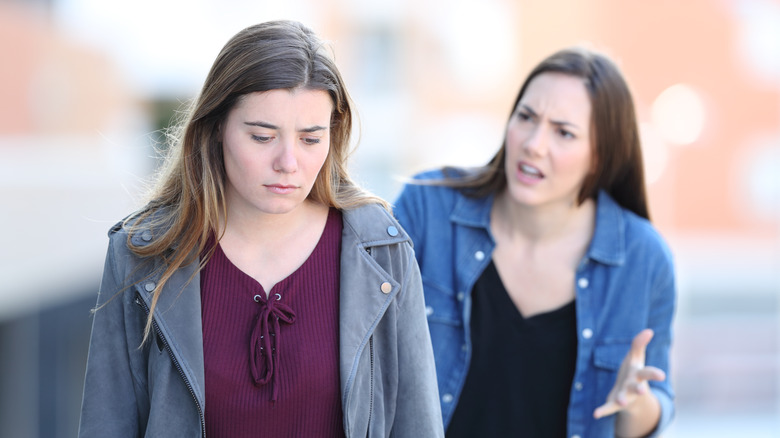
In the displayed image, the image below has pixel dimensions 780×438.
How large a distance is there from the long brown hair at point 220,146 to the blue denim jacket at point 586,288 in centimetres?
68

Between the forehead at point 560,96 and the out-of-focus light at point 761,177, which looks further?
the out-of-focus light at point 761,177

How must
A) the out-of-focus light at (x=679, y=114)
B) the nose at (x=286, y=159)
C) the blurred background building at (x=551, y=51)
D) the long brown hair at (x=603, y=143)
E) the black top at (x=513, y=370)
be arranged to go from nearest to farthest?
the nose at (x=286, y=159), the black top at (x=513, y=370), the long brown hair at (x=603, y=143), the blurred background building at (x=551, y=51), the out-of-focus light at (x=679, y=114)

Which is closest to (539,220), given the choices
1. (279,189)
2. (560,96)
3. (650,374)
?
(560,96)

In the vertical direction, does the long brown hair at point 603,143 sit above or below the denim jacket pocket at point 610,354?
above

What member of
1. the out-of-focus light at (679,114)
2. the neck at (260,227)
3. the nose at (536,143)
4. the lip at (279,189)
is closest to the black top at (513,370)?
the nose at (536,143)

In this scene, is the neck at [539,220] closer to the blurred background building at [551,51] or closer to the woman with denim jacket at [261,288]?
the woman with denim jacket at [261,288]

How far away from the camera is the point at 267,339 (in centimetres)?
194

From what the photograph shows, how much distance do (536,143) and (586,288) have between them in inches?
19.3

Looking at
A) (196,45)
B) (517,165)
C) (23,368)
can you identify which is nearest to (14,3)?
(23,368)

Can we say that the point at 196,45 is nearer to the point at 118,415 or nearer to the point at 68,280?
the point at 68,280

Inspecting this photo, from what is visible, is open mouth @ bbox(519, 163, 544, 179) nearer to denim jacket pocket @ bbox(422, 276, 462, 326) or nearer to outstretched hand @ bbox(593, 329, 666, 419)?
denim jacket pocket @ bbox(422, 276, 462, 326)

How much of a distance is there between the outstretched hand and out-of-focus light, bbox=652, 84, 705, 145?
20.4 m

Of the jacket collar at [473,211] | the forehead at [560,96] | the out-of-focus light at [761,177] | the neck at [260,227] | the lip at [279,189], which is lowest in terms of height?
the out-of-focus light at [761,177]

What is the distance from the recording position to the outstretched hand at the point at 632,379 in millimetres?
2539
